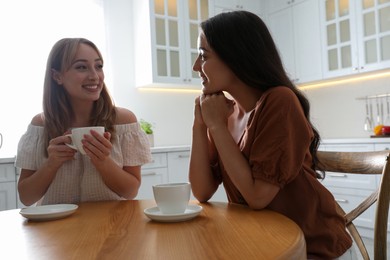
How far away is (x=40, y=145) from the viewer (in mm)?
1454

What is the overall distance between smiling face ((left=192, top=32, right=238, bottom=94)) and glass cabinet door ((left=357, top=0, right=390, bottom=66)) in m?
2.73

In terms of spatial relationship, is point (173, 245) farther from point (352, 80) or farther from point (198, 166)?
point (352, 80)

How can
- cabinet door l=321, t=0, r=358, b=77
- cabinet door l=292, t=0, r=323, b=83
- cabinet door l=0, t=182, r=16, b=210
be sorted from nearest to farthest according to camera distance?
1. cabinet door l=0, t=182, r=16, b=210
2. cabinet door l=321, t=0, r=358, b=77
3. cabinet door l=292, t=0, r=323, b=83

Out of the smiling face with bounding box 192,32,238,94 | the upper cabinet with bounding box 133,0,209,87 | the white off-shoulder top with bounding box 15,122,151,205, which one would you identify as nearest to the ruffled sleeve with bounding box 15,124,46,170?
the white off-shoulder top with bounding box 15,122,151,205

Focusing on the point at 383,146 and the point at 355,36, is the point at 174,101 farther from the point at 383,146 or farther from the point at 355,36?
the point at 383,146

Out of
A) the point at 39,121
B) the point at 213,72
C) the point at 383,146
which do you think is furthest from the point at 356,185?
the point at 39,121

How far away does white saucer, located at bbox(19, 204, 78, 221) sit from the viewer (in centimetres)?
92

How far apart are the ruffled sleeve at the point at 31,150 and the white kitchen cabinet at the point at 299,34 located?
283 cm

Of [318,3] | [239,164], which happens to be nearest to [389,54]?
[318,3]

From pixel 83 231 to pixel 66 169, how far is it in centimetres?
65

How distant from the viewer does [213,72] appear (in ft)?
3.83

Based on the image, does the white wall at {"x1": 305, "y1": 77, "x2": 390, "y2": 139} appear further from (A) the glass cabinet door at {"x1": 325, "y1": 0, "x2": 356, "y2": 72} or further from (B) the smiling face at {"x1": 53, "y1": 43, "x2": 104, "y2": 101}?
(B) the smiling face at {"x1": 53, "y1": 43, "x2": 104, "y2": 101}

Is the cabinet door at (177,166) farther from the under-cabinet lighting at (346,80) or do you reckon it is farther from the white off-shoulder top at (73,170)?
the white off-shoulder top at (73,170)

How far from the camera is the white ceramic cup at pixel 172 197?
0.86 metres
